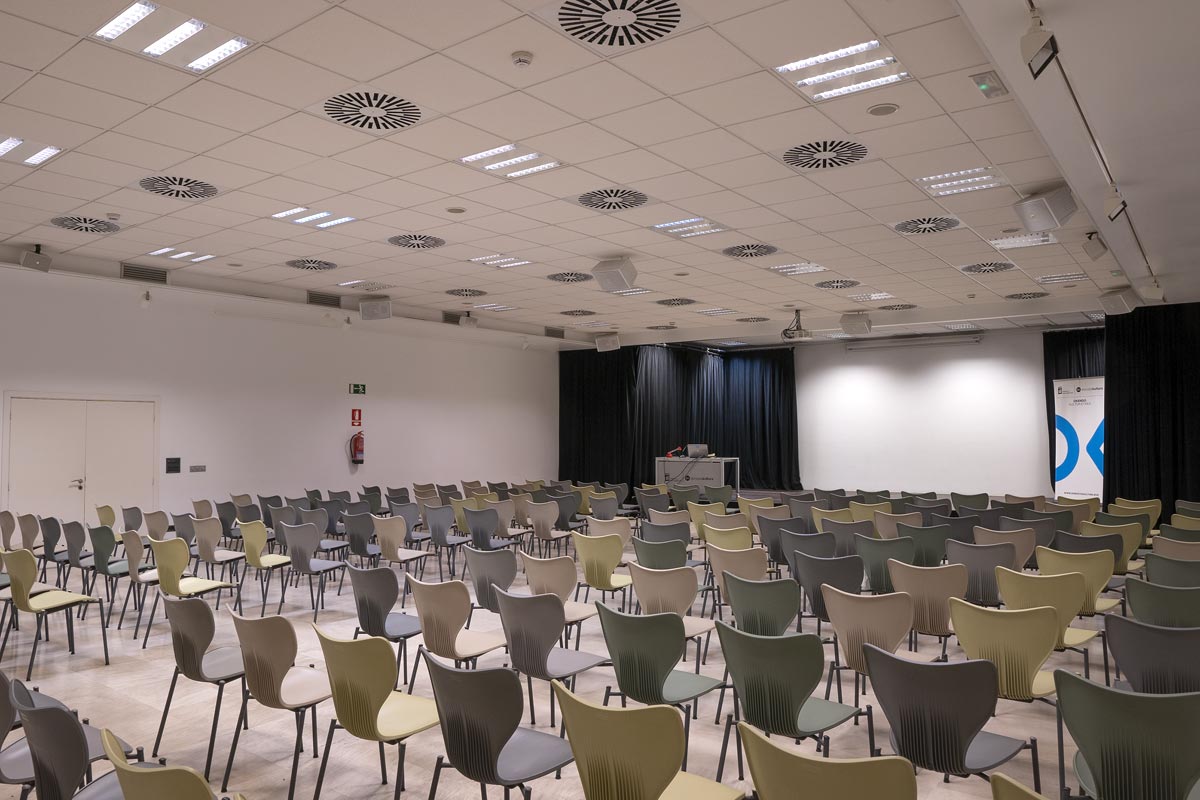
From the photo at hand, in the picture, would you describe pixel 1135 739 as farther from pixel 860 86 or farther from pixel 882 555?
pixel 860 86

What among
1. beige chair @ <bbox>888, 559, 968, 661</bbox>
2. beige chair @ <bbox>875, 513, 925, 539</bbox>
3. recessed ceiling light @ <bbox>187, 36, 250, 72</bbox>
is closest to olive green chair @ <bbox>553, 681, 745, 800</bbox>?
beige chair @ <bbox>888, 559, 968, 661</bbox>

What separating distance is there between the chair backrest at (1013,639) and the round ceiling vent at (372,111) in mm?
4286

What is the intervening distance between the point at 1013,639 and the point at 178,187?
687 cm

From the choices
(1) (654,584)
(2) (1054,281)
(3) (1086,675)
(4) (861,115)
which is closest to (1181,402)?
(2) (1054,281)

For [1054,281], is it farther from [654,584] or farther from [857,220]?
[654,584]

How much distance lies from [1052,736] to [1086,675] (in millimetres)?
1183

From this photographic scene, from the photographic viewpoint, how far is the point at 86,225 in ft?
25.9

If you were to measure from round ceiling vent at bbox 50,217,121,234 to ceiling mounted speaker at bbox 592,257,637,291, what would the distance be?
513cm

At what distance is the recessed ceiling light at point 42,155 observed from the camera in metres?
5.78

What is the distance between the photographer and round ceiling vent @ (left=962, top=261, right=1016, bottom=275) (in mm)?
9771

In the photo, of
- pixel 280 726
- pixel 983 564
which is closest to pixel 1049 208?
pixel 983 564

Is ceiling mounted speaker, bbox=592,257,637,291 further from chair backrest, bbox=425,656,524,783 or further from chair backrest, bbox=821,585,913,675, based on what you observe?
chair backrest, bbox=425,656,524,783

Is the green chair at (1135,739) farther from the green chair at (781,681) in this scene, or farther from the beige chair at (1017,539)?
the beige chair at (1017,539)

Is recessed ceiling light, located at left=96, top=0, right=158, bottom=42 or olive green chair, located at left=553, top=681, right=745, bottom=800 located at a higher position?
recessed ceiling light, located at left=96, top=0, right=158, bottom=42
